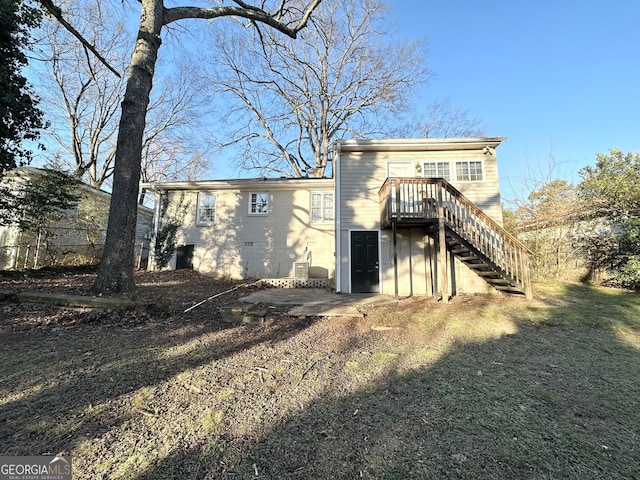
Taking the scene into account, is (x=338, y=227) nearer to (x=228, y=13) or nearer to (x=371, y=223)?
(x=371, y=223)

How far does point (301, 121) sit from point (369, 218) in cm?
1341

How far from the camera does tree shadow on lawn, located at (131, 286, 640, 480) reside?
1714mm

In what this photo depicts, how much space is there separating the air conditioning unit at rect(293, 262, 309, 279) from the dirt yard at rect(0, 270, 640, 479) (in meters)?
6.14

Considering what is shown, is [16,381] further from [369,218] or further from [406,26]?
[406,26]

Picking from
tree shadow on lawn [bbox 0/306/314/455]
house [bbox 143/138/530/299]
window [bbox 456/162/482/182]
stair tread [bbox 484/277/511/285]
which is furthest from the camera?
window [bbox 456/162/482/182]

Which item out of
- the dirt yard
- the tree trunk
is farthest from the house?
the tree trunk

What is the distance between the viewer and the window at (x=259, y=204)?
40.6 ft

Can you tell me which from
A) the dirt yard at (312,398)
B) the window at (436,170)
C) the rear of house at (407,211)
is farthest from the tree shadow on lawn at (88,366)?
the window at (436,170)

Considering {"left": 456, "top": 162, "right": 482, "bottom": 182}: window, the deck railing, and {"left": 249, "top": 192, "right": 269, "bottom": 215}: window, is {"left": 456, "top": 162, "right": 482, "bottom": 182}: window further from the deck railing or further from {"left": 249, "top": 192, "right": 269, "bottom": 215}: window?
{"left": 249, "top": 192, "right": 269, "bottom": 215}: window

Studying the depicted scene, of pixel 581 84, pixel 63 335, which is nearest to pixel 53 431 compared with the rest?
pixel 63 335

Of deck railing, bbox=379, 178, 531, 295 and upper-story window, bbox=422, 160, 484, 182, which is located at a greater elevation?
upper-story window, bbox=422, 160, 484, 182

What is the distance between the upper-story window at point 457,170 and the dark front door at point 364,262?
117 inches

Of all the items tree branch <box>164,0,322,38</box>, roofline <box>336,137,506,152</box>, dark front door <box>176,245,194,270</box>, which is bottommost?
dark front door <box>176,245,194,270</box>

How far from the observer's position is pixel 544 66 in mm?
9711
